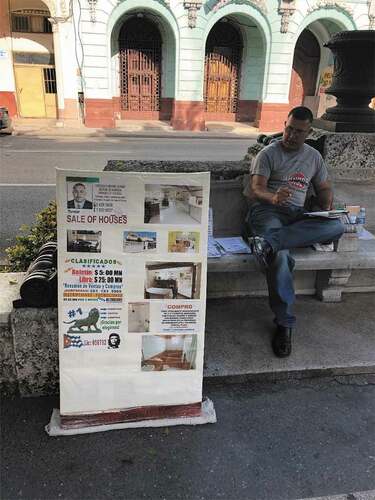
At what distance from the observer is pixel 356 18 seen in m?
20.1

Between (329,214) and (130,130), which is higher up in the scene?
(329,214)

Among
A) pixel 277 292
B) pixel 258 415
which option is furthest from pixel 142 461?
pixel 277 292

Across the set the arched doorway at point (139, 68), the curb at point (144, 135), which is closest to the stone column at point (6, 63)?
the curb at point (144, 135)

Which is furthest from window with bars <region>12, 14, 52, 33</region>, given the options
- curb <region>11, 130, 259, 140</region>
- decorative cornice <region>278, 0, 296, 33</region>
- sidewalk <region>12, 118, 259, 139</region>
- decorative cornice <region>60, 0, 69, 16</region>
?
decorative cornice <region>278, 0, 296, 33</region>

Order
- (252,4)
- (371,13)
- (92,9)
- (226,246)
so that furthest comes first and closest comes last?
(371,13) → (252,4) → (92,9) → (226,246)

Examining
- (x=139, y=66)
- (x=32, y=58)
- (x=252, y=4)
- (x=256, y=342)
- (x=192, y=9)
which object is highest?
(x=252, y=4)

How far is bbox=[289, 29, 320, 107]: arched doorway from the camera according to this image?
75.6 feet

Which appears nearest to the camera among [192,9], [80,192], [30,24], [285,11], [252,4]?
[80,192]

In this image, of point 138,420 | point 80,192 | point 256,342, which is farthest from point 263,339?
point 80,192

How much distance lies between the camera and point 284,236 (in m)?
3.34

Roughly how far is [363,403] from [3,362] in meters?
2.25

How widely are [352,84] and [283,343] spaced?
8.25ft

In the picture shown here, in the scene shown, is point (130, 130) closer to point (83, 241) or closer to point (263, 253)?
point (263, 253)

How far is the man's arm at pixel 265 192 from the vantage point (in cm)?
331
